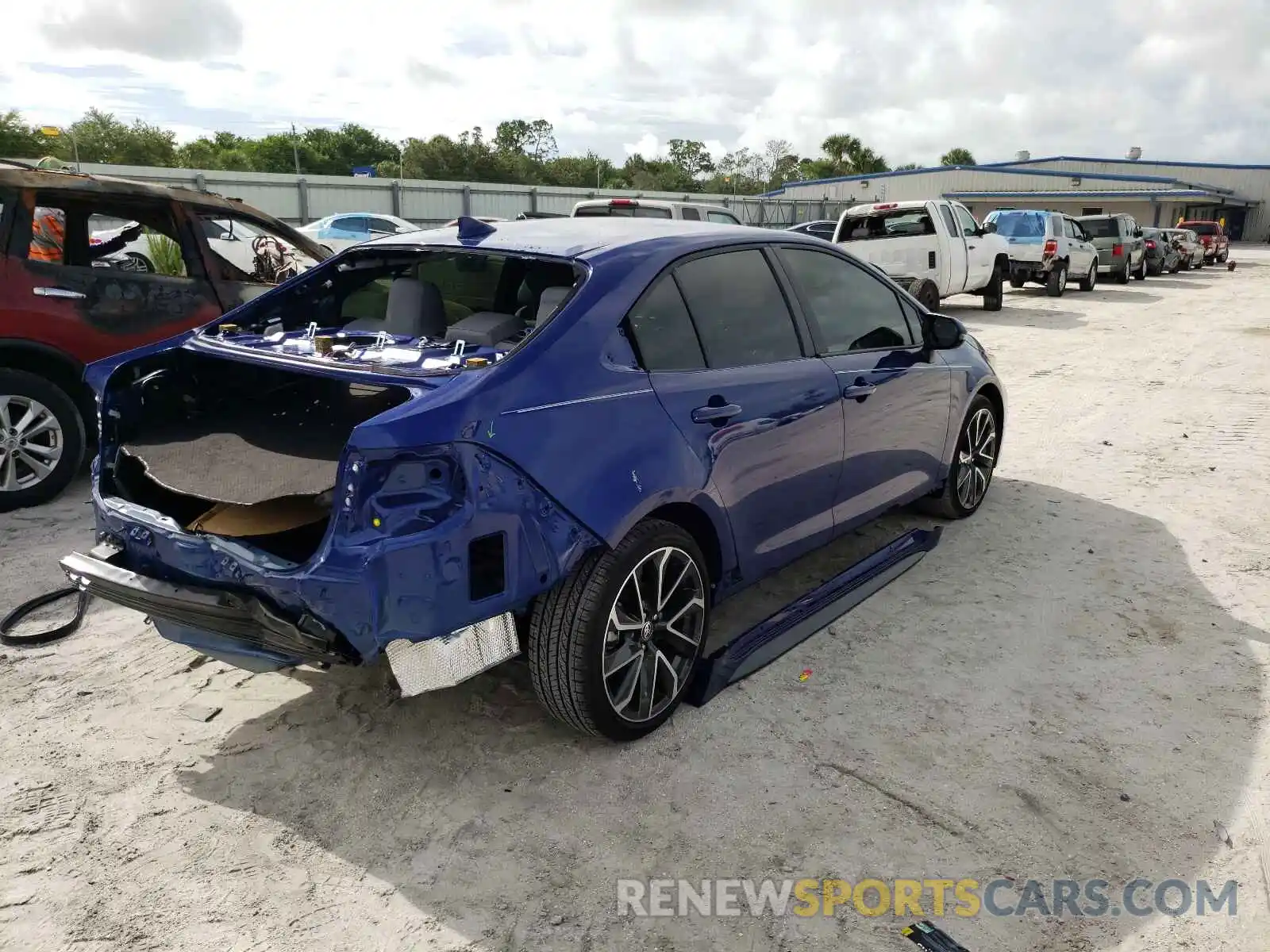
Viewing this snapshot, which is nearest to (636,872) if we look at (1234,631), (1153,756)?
(1153,756)

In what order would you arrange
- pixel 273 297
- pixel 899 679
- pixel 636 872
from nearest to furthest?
pixel 636 872, pixel 899 679, pixel 273 297

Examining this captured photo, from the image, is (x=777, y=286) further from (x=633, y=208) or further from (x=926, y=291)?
(x=926, y=291)

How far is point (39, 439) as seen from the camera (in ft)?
18.1

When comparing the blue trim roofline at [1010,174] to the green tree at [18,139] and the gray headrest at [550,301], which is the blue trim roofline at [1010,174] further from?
Answer: the gray headrest at [550,301]

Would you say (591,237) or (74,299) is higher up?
(591,237)

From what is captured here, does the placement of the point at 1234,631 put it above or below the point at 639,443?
below

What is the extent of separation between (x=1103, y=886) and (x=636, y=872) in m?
1.33

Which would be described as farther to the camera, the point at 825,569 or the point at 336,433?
the point at 825,569

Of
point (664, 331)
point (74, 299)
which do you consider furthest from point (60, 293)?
point (664, 331)

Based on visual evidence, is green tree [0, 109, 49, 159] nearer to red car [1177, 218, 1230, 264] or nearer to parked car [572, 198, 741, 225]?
parked car [572, 198, 741, 225]

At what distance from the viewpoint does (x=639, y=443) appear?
3.08 metres

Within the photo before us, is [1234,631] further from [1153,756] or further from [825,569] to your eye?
[825,569]

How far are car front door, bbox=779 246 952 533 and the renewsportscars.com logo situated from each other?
1863 millimetres

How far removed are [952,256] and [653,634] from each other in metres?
13.1
